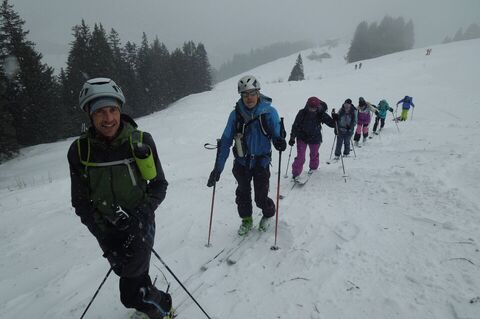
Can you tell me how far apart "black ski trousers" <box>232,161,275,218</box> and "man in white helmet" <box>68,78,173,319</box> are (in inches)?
87.9

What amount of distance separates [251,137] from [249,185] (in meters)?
0.98

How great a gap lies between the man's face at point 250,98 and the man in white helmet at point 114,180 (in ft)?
7.10

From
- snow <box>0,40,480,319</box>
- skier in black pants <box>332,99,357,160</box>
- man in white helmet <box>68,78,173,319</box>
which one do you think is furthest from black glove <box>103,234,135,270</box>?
skier in black pants <box>332,99,357,160</box>

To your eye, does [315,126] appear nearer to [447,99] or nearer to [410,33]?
[447,99]

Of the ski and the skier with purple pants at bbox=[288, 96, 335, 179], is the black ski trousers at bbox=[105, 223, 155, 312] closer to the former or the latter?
the ski

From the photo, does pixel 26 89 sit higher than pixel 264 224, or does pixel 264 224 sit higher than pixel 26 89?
pixel 26 89

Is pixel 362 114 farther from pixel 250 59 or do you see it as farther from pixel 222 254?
pixel 250 59

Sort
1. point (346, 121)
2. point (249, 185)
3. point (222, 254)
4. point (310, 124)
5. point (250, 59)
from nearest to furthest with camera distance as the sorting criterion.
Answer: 1. point (222, 254)
2. point (249, 185)
3. point (310, 124)
4. point (346, 121)
5. point (250, 59)

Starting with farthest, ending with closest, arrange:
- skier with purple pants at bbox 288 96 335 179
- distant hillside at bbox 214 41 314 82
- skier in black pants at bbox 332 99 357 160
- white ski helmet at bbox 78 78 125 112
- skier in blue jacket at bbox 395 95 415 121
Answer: distant hillside at bbox 214 41 314 82
skier in blue jacket at bbox 395 95 415 121
skier in black pants at bbox 332 99 357 160
skier with purple pants at bbox 288 96 335 179
white ski helmet at bbox 78 78 125 112

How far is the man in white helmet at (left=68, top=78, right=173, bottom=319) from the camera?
2.84m

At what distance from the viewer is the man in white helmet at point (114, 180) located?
2.84 m

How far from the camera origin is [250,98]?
4.71 metres

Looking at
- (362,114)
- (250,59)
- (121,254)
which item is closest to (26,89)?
(362,114)

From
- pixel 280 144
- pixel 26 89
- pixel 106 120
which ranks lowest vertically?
pixel 280 144
